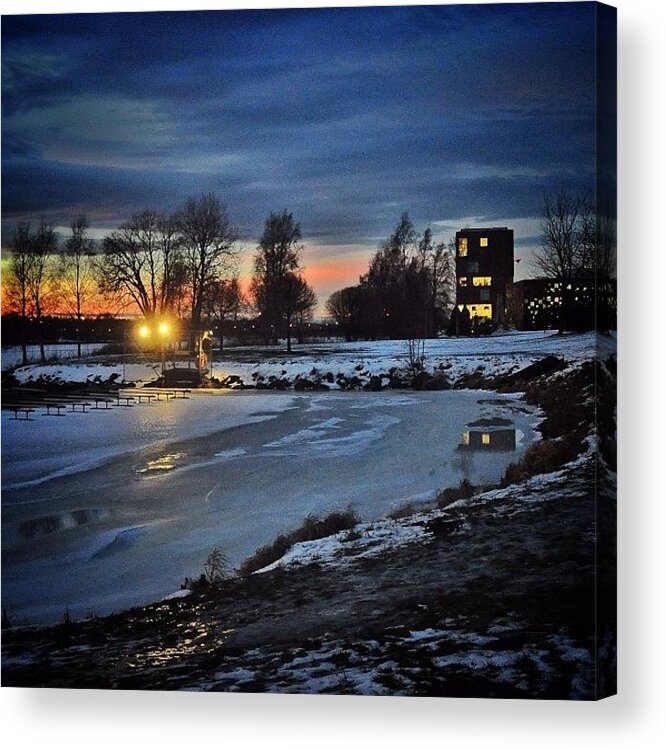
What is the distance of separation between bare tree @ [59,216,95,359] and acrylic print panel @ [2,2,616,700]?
0.5 inches

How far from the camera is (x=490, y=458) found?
6227 millimetres

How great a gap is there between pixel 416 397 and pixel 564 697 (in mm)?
1432

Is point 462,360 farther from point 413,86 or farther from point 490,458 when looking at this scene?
point 413,86

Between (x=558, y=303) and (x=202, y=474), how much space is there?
1736 mm

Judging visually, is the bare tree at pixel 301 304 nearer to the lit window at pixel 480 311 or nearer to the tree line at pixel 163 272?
the tree line at pixel 163 272

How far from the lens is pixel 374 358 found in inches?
254

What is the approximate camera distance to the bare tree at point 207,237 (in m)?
6.43

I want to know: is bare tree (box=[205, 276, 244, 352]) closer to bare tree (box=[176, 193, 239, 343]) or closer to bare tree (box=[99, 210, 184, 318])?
bare tree (box=[176, 193, 239, 343])

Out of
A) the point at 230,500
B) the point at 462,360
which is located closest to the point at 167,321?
the point at 230,500

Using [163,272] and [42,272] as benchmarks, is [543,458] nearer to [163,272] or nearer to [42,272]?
[163,272]

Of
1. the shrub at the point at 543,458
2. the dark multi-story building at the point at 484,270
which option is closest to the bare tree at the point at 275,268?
the dark multi-story building at the point at 484,270

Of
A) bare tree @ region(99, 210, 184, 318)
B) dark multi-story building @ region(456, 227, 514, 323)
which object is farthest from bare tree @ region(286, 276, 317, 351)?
dark multi-story building @ region(456, 227, 514, 323)

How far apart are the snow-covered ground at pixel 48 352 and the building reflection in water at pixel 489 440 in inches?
68.4

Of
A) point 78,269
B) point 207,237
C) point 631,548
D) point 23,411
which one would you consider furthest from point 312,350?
point 631,548
